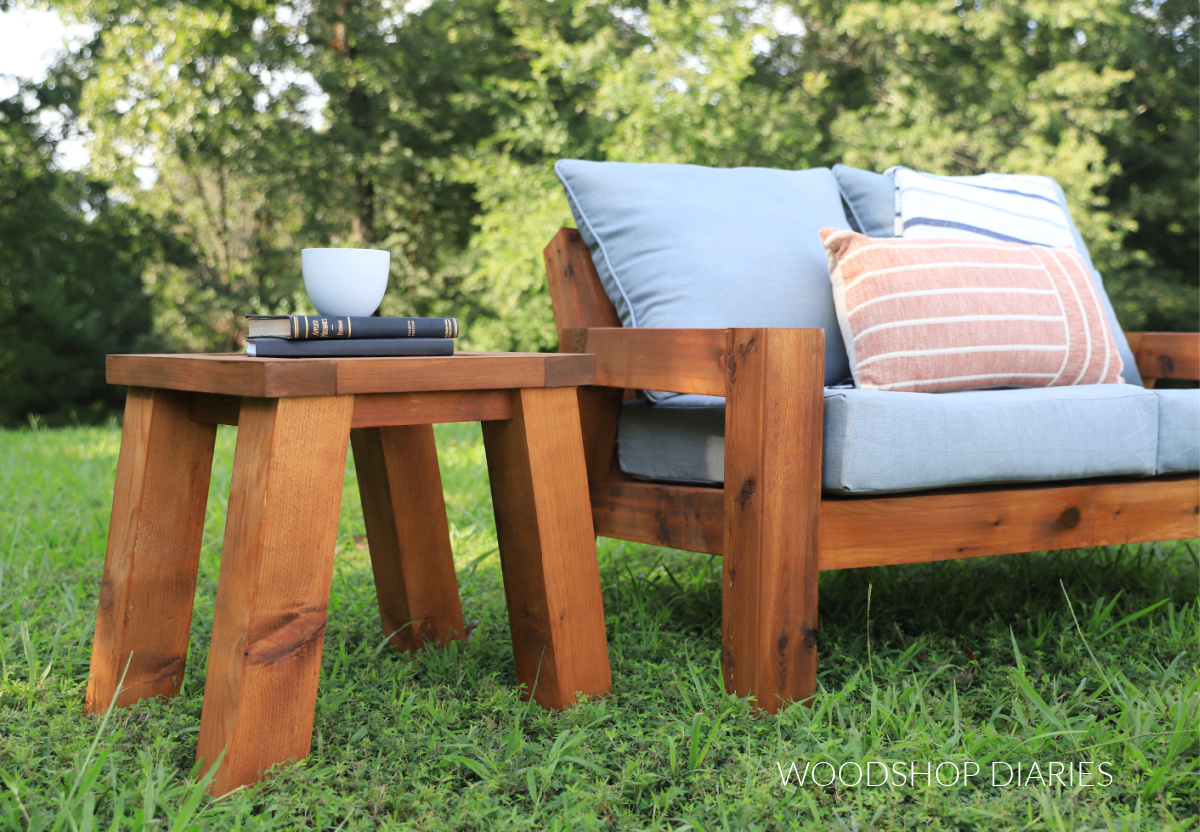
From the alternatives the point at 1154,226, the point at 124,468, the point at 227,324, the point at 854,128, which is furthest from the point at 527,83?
the point at 124,468

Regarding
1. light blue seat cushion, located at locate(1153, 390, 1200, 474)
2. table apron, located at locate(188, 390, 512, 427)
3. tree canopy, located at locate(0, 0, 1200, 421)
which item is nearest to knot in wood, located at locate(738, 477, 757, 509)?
table apron, located at locate(188, 390, 512, 427)

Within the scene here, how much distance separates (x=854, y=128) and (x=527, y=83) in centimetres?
253

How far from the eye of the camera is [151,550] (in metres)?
1.31

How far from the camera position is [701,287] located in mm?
1733

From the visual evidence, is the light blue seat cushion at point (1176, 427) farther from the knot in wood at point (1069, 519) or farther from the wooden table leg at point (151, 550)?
the wooden table leg at point (151, 550)

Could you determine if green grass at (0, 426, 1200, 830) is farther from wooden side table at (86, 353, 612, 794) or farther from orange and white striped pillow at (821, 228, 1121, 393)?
orange and white striped pillow at (821, 228, 1121, 393)

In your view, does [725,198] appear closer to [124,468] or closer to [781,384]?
[781,384]

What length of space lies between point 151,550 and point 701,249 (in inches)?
42.1

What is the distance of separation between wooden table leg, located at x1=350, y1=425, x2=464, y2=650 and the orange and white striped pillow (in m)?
0.76

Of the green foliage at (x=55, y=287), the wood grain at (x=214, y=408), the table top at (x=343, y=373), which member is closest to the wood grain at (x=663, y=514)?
the table top at (x=343, y=373)

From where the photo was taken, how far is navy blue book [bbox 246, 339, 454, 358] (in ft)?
3.76

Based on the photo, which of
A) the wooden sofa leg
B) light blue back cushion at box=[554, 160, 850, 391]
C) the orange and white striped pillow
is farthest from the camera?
light blue back cushion at box=[554, 160, 850, 391]

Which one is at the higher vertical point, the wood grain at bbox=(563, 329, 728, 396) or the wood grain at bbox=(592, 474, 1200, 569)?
the wood grain at bbox=(563, 329, 728, 396)

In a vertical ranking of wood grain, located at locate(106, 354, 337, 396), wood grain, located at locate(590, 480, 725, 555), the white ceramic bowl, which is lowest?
wood grain, located at locate(590, 480, 725, 555)
